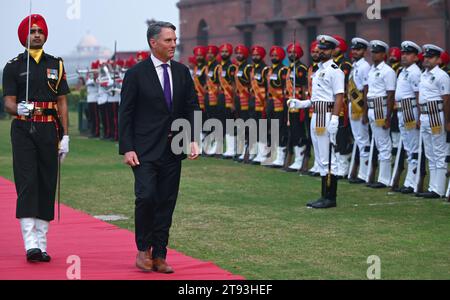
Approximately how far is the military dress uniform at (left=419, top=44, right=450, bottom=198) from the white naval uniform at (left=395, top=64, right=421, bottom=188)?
0.48m

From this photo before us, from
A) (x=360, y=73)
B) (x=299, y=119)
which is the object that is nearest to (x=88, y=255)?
(x=360, y=73)

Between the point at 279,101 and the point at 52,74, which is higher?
the point at 52,74

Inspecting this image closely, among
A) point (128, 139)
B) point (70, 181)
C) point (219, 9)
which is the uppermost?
point (219, 9)

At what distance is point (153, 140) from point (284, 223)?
11.3ft

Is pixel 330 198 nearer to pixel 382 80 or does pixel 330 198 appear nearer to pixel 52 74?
pixel 382 80

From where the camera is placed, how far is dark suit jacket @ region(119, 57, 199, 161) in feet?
29.7

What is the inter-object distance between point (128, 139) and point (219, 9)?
4217cm

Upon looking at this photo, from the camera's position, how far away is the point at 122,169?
62.9 feet

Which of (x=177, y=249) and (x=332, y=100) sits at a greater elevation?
(x=332, y=100)

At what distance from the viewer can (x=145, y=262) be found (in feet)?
29.8

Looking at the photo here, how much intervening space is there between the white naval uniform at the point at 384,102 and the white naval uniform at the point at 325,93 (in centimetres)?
223
